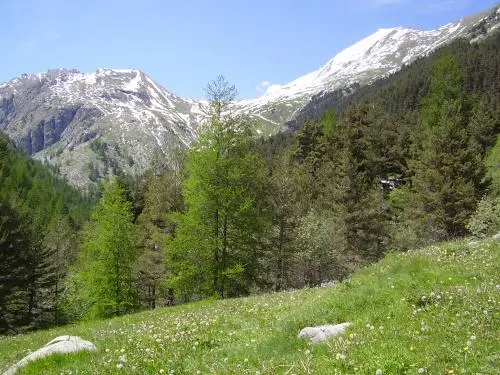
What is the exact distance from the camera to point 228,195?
30.0 m

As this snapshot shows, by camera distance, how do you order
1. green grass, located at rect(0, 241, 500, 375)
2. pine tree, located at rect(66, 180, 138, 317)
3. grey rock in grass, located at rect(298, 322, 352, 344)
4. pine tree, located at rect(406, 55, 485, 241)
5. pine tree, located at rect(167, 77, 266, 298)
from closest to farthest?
green grass, located at rect(0, 241, 500, 375), grey rock in grass, located at rect(298, 322, 352, 344), pine tree, located at rect(167, 77, 266, 298), pine tree, located at rect(66, 180, 138, 317), pine tree, located at rect(406, 55, 485, 241)

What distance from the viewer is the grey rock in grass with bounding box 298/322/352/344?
8.61 meters

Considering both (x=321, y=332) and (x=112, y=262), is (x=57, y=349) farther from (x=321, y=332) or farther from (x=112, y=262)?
(x=112, y=262)

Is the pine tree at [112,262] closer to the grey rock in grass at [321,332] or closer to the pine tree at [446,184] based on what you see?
the pine tree at [446,184]

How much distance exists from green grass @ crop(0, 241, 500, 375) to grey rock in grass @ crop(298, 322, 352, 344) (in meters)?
0.23

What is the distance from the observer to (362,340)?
24.6ft

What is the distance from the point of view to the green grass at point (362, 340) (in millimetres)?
6344

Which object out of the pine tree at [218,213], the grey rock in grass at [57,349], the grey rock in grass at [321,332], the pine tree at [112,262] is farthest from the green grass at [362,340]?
the pine tree at [112,262]

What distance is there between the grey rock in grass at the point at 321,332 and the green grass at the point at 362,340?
231 millimetres

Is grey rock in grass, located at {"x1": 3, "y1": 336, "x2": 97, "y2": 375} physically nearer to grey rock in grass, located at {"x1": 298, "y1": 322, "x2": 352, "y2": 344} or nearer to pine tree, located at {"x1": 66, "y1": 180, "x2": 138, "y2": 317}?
grey rock in grass, located at {"x1": 298, "y1": 322, "x2": 352, "y2": 344}

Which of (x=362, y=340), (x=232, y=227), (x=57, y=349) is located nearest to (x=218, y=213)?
(x=232, y=227)

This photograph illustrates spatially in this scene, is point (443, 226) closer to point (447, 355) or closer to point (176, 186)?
point (176, 186)

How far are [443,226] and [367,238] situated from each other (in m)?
7.87

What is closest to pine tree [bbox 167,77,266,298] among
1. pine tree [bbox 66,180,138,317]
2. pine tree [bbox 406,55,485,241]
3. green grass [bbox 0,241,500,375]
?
pine tree [bbox 66,180,138,317]
